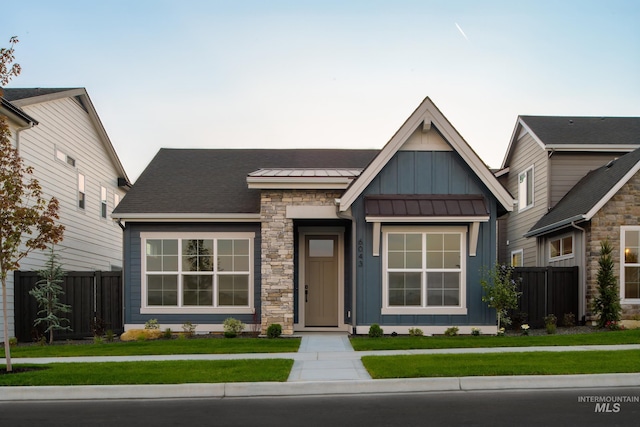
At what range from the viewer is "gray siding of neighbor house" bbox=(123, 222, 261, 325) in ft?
57.8

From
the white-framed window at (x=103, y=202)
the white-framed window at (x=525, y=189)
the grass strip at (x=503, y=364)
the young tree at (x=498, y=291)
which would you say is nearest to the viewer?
the grass strip at (x=503, y=364)

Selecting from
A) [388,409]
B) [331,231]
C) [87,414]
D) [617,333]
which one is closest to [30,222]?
[87,414]

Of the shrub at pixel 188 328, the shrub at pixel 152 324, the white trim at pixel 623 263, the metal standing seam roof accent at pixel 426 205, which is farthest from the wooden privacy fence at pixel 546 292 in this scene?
the shrub at pixel 152 324

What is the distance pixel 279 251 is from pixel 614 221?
939 cm

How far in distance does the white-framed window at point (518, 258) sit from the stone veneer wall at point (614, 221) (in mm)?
6701

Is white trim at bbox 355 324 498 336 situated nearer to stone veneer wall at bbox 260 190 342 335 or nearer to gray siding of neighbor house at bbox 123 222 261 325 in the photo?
stone veneer wall at bbox 260 190 342 335

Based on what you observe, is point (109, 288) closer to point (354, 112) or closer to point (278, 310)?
point (278, 310)

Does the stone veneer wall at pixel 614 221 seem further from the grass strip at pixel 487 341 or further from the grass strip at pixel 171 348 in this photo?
the grass strip at pixel 171 348

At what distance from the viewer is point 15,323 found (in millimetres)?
17172

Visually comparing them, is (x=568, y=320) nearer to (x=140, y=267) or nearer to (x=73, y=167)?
(x=140, y=267)

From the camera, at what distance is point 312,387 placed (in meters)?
9.41

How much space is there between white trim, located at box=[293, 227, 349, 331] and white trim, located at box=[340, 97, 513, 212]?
238 cm

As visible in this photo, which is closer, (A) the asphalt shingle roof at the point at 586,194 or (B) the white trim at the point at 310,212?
(B) the white trim at the point at 310,212

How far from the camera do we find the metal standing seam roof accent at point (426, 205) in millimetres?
15594
